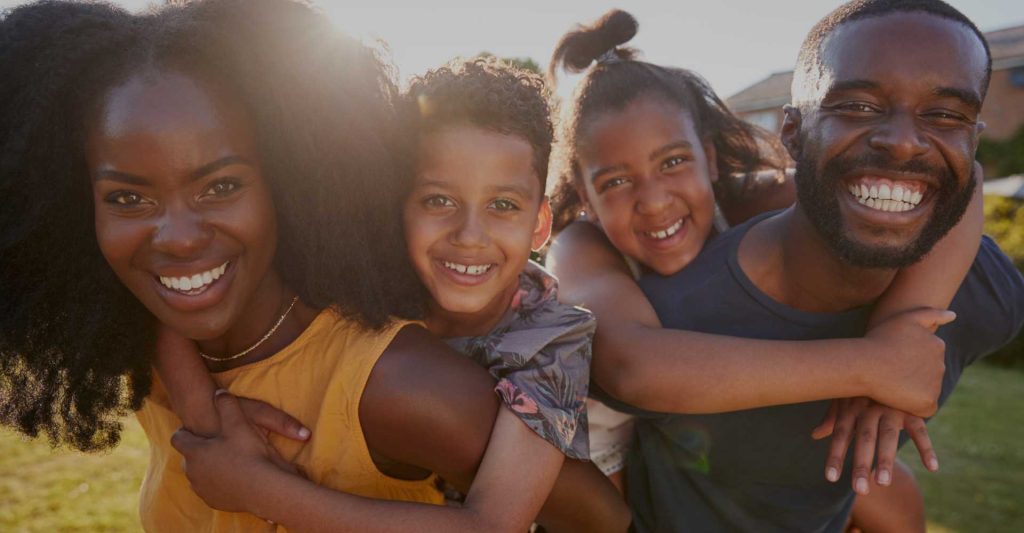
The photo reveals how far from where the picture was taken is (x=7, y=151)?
2.06m

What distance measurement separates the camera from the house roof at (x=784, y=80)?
29.5 m

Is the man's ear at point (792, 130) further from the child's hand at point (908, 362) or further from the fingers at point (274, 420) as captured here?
the fingers at point (274, 420)

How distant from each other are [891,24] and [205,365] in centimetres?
236

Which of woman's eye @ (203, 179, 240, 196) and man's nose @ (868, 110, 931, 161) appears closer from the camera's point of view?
woman's eye @ (203, 179, 240, 196)

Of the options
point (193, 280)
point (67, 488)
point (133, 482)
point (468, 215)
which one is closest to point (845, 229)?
point (468, 215)

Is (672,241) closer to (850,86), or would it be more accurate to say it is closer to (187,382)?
(850,86)

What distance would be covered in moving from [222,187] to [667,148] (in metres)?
1.74

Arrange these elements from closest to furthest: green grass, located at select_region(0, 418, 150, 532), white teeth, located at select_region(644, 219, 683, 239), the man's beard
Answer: the man's beard → white teeth, located at select_region(644, 219, 683, 239) → green grass, located at select_region(0, 418, 150, 532)

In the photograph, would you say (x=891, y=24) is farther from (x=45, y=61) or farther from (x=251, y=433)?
(x=45, y=61)

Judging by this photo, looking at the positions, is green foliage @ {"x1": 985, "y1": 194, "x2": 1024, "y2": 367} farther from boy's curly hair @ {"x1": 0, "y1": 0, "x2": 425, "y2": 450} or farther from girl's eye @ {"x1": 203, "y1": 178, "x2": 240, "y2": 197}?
girl's eye @ {"x1": 203, "y1": 178, "x2": 240, "y2": 197}

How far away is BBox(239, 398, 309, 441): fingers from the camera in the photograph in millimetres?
2164

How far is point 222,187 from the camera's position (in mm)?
2053

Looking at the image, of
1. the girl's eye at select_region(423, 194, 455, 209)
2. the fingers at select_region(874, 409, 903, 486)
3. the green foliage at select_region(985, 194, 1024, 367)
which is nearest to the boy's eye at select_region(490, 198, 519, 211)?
the girl's eye at select_region(423, 194, 455, 209)

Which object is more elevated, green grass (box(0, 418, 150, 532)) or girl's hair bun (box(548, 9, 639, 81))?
girl's hair bun (box(548, 9, 639, 81))
